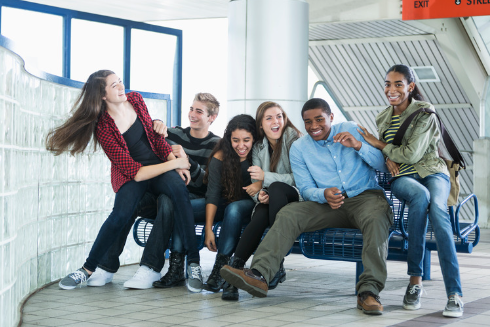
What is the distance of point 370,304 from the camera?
3.95m

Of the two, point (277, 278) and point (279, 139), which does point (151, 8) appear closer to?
point (279, 139)

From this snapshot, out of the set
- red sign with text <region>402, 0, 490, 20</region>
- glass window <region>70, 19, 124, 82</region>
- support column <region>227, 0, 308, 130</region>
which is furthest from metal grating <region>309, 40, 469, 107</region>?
support column <region>227, 0, 308, 130</region>

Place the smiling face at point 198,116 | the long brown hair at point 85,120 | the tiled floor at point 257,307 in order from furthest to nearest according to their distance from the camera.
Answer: the smiling face at point 198,116 < the long brown hair at point 85,120 < the tiled floor at point 257,307

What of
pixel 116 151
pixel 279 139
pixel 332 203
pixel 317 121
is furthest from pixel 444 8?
pixel 116 151

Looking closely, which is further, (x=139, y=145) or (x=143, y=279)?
(x=139, y=145)

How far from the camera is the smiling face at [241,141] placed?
4.87m

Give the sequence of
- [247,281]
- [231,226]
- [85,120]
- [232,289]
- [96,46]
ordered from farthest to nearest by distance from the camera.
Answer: [96,46]
[85,120]
[231,226]
[232,289]
[247,281]

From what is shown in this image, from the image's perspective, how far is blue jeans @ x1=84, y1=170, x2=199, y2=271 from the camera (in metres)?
4.79

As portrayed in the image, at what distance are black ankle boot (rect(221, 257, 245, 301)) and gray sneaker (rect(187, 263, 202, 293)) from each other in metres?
0.33

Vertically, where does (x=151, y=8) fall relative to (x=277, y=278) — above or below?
above

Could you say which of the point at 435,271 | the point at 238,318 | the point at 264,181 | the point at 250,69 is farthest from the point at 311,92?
the point at 238,318

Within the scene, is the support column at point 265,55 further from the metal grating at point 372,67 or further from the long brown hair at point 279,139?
the metal grating at point 372,67

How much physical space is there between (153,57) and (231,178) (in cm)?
773

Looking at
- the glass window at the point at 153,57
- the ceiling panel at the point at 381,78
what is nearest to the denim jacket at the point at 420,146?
the ceiling panel at the point at 381,78
